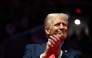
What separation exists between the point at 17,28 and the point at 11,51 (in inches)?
15.8

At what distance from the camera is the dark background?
2.87 metres

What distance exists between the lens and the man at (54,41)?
3.59 feet

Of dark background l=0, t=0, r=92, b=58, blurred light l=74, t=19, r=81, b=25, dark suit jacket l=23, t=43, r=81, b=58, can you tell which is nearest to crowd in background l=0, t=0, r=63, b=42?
dark background l=0, t=0, r=92, b=58

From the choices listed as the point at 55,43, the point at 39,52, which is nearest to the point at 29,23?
the point at 39,52

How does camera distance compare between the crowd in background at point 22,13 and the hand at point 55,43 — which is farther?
the crowd in background at point 22,13

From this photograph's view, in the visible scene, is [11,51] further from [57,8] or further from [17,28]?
[57,8]

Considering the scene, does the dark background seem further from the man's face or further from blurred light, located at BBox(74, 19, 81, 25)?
the man's face

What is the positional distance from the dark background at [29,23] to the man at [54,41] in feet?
5.07

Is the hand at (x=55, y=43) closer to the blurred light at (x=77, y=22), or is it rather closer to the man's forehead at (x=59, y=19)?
the man's forehead at (x=59, y=19)

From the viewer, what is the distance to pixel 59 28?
1.11 metres

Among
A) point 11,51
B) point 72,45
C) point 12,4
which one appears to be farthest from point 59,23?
point 12,4

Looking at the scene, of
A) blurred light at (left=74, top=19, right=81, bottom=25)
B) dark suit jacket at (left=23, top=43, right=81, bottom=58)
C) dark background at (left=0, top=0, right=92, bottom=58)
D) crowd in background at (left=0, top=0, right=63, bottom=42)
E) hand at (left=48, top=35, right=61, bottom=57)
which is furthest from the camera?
blurred light at (left=74, top=19, right=81, bottom=25)

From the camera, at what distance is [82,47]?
3.15 meters

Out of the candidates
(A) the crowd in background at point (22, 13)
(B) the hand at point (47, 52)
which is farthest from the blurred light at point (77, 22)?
(B) the hand at point (47, 52)
